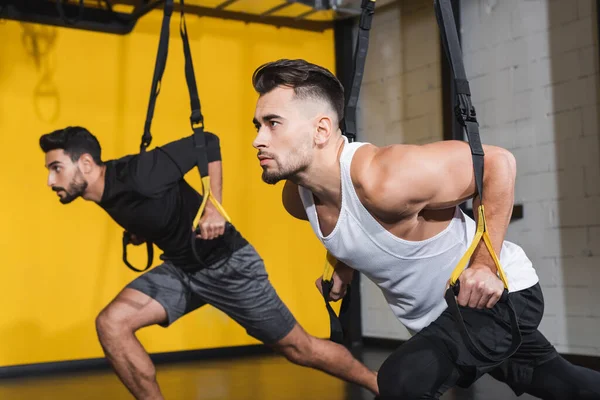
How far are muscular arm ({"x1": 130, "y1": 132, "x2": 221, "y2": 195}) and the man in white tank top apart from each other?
125cm

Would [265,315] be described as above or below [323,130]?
below

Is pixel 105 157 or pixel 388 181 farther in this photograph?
pixel 105 157

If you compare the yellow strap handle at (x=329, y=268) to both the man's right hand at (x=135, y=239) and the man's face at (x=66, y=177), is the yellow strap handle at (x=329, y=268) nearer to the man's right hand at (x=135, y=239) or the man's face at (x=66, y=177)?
the man's right hand at (x=135, y=239)

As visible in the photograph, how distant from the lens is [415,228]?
82.7 inches

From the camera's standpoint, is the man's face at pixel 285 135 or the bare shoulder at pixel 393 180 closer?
the bare shoulder at pixel 393 180

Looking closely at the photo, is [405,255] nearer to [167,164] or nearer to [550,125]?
[167,164]

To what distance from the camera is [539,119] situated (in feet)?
15.3

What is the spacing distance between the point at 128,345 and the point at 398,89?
347cm

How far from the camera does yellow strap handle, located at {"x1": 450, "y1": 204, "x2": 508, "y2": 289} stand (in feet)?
6.13

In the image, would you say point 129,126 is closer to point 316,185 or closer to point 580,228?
point 580,228

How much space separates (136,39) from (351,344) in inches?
116

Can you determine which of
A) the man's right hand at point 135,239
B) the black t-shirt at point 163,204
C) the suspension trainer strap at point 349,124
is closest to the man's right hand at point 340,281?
the suspension trainer strap at point 349,124

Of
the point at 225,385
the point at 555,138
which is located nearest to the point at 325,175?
the point at 225,385

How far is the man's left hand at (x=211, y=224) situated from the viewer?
10.4ft
